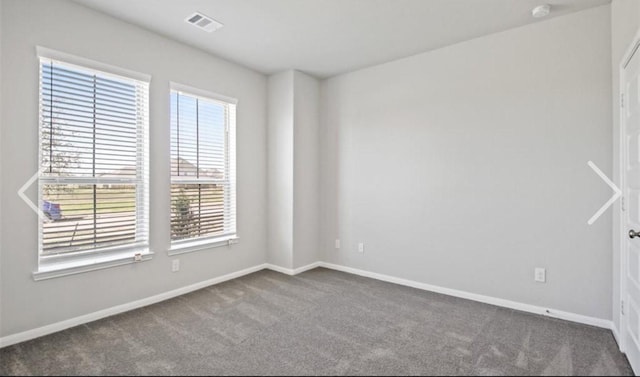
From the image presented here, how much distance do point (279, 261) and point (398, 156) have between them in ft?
6.90

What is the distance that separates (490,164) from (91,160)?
3759 mm

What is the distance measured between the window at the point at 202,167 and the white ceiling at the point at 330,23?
66 centimetres

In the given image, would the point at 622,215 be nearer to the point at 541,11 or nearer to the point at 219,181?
the point at 541,11

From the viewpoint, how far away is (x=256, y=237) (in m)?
4.31

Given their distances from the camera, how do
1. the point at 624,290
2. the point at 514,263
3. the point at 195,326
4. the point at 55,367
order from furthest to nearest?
the point at 514,263 < the point at 195,326 < the point at 624,290 < the point at 55,367

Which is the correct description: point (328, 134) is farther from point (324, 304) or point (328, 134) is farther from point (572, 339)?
point (572, 339)

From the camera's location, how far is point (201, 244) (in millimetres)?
3635

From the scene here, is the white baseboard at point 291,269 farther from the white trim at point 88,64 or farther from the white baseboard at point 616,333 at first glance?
the white baseboard at point 616,333

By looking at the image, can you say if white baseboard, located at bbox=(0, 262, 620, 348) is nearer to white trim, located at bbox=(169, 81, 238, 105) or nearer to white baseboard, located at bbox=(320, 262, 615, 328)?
white baseboard, located at bbox=(320, 262, 615, 328)

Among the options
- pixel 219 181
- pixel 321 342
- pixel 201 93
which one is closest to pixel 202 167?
pixel 219 181

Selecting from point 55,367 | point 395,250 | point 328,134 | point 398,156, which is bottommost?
point 55,367

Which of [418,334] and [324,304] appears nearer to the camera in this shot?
[418,334]

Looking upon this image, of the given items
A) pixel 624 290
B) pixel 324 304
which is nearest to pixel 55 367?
pixel 324 304

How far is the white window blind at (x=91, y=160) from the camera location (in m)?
2.57
